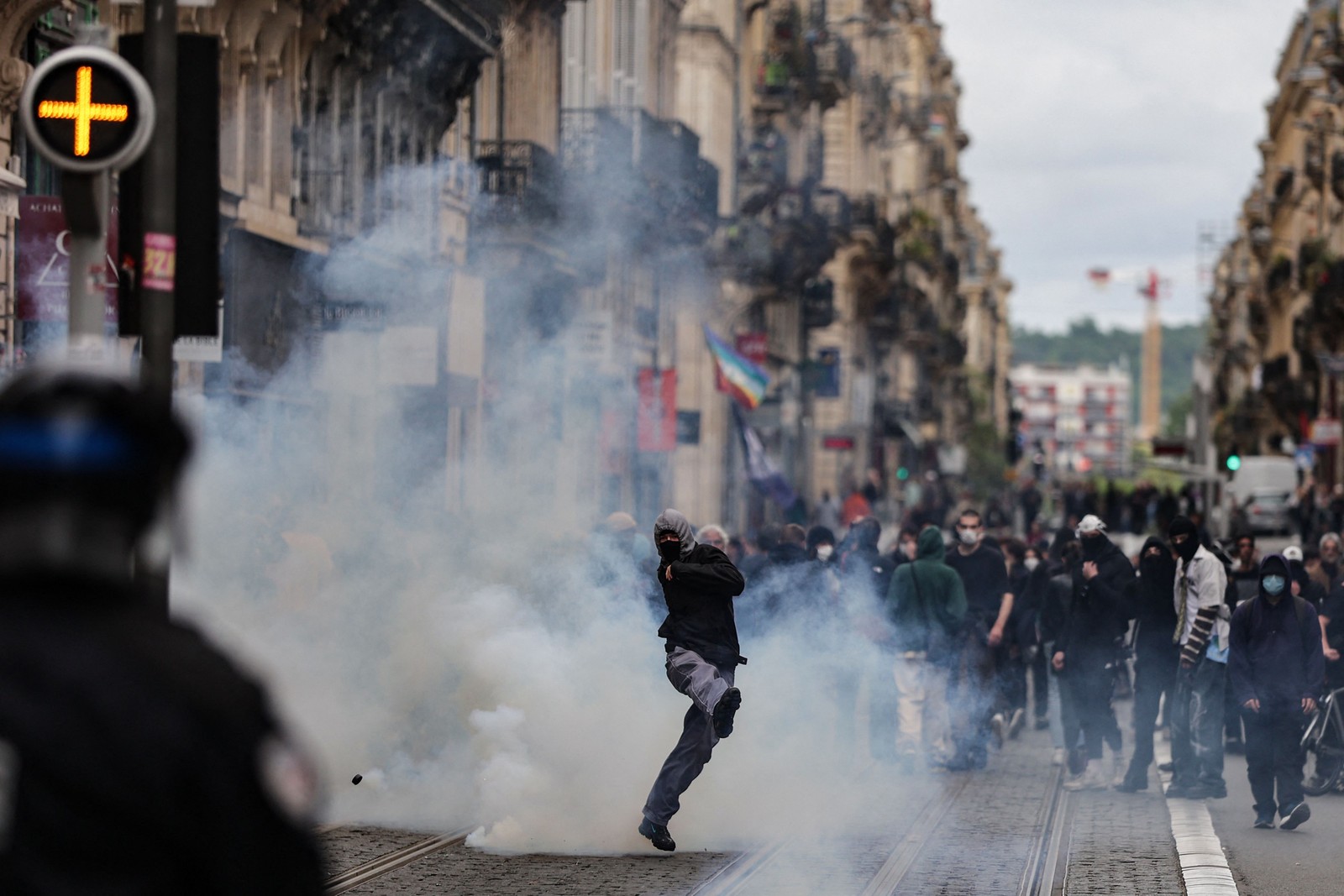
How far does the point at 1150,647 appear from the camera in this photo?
43.3ft

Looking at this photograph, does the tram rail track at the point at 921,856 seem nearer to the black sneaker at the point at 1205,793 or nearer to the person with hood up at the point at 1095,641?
the black sneaker at the point at 1205,793

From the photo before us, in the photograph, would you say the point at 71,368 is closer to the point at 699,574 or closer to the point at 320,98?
the point at 699,574

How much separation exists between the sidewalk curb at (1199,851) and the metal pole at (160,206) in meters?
4.66

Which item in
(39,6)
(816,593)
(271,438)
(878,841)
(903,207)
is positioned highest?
(903,207)

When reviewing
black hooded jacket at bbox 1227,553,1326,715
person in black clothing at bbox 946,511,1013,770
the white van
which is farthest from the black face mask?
the white van

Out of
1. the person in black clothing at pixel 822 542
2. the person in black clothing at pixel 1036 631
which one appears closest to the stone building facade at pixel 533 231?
the person in black clothing at pixel 822 542

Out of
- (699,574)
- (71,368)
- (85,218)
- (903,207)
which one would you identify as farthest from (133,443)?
(903,207)

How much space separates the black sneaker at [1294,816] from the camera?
11.2 m

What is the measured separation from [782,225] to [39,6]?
30.7 meters

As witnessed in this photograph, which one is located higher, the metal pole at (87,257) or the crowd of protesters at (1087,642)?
the metal pole at (87,257)

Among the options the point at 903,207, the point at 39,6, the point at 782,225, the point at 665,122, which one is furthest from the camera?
the point at 903,207

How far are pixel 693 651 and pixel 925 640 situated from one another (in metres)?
4.26

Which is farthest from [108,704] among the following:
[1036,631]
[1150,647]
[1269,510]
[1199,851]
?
[1269,510]

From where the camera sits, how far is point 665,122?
1248 inches
